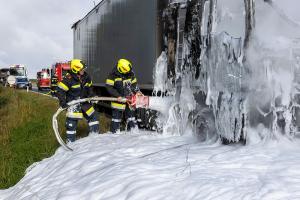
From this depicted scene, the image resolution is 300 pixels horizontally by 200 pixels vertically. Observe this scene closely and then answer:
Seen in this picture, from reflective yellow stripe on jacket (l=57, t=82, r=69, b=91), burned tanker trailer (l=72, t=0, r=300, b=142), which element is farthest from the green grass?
burned tanker trailer (l=72, t=0, r=300, b=142)

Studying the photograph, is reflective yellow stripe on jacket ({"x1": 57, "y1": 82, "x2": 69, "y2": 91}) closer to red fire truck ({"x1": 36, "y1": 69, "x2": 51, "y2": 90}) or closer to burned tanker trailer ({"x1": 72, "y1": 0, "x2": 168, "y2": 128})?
burned tanker trailer ({"x1": 72, "y1": 0, "x2": 168, "y2": 128})

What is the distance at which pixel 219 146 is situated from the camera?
5.49 meters

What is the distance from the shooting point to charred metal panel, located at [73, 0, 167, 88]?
841cm

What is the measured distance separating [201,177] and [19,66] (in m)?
40.4

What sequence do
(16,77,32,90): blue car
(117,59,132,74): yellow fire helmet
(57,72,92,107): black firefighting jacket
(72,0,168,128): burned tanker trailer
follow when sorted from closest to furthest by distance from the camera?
1. (72,0,168,128): burned tanker trailer
2. (57,72,92,107): black firefighting jacket
3. (117,59,132,74): yellow fire helmet
4. (16,77,32,90): blue car

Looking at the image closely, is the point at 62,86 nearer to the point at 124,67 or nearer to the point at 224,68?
the point at 124,67

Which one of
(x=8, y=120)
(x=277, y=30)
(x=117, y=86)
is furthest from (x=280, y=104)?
(x=8, y=120)

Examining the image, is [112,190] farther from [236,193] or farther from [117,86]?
[117,86]

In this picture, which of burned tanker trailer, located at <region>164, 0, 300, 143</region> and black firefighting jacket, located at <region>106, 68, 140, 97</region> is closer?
burned tanker trailer, located at <region>164, 0, 300, 143</region>

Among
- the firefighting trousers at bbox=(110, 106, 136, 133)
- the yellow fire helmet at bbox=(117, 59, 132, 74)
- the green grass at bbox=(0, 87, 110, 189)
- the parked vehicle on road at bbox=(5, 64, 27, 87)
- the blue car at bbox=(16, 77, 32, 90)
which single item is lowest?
the green grass at bbox=(0, 87, 110, 189)

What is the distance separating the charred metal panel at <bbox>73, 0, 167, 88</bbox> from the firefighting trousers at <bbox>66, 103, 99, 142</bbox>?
111 centimetres

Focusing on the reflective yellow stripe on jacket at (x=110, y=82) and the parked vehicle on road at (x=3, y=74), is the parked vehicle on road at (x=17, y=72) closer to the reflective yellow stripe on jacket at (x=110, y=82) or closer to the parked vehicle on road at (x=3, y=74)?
the parked vehicle on road at (x=3, y=74)

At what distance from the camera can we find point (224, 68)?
5.31m

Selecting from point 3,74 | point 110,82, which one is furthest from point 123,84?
point 3,74
